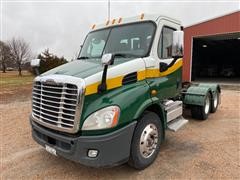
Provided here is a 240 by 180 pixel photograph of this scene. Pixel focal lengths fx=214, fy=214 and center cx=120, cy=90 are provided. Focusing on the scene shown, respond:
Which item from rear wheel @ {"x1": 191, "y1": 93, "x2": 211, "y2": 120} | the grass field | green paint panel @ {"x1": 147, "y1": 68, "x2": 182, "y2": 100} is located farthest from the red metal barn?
the grass field

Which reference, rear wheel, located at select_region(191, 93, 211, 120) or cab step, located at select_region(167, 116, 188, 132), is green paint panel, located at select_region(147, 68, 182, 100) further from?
rear wheel, located at select_region(191, 93, 211, 120)

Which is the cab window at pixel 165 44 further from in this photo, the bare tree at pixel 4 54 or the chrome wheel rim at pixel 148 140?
the bare tree at pixel 4 54

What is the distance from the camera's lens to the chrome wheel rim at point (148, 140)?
11.7 ft

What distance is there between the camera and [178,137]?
5195mm

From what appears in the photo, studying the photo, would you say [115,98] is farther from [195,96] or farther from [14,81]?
[14,81]

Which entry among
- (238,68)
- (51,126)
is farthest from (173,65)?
(238,68)

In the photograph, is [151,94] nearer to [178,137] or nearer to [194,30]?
[178,137]

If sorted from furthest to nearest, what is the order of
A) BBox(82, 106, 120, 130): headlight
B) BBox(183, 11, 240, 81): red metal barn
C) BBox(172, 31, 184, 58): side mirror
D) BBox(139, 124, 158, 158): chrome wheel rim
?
1. BBox(183, 11, 240, 81): red metal barn
2. BBox(172, 31, 184, 58): side mirror
3. BBox(139, 124, 158, 158): chrome wheel rim
4. BBox(82, 106, 120, 130): headlight

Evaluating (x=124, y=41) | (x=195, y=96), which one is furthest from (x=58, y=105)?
(x=195, y=96)

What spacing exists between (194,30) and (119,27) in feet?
51.4

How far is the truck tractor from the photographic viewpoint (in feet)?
9.82

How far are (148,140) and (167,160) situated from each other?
0.65 m

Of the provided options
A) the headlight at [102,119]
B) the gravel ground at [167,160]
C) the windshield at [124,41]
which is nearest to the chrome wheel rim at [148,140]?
the gravel ground at [167,160]

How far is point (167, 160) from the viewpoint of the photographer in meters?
3.98
